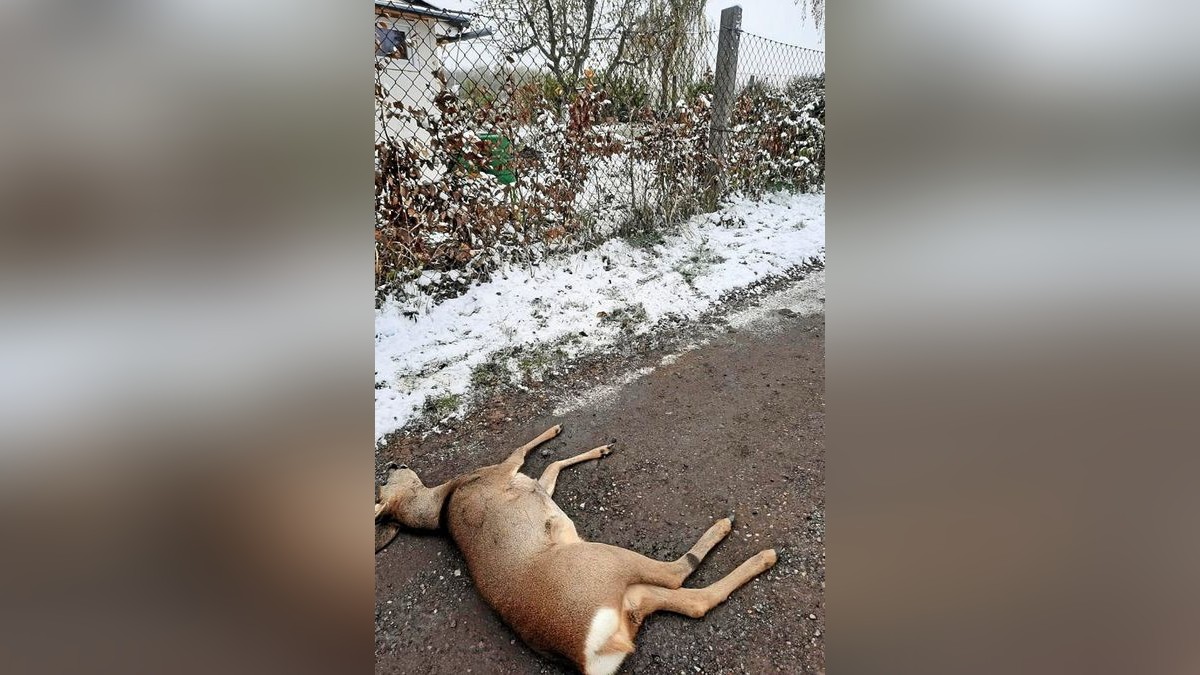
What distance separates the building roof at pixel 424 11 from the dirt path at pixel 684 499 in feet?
2.46

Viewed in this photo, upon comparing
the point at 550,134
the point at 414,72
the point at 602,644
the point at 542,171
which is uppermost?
the point at 414,72

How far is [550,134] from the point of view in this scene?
173 cm

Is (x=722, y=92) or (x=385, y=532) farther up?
(x=722, y=92)

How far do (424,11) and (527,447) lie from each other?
34.4 inches

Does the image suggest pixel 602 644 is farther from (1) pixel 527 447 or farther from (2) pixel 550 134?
(2) pixel 550 134

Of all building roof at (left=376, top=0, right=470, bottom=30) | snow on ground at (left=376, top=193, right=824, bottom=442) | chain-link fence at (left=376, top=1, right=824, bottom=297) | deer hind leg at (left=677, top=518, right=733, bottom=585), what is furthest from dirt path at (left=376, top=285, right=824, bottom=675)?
building roof at (left=376, top=0, right=470, bottom=30)

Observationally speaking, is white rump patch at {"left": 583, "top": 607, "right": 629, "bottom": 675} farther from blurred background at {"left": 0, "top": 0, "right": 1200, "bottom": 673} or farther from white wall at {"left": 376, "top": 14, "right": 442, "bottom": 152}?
white wall at {"left": 376, "top": 14, "right": 442, "bottom": 152}

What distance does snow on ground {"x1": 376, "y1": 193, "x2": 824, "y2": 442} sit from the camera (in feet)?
3.78

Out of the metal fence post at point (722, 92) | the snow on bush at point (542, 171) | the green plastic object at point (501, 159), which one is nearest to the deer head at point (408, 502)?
the snow on bush at point (542, 171)

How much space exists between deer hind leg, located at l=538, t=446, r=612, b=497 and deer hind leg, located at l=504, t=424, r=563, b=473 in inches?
2.2
